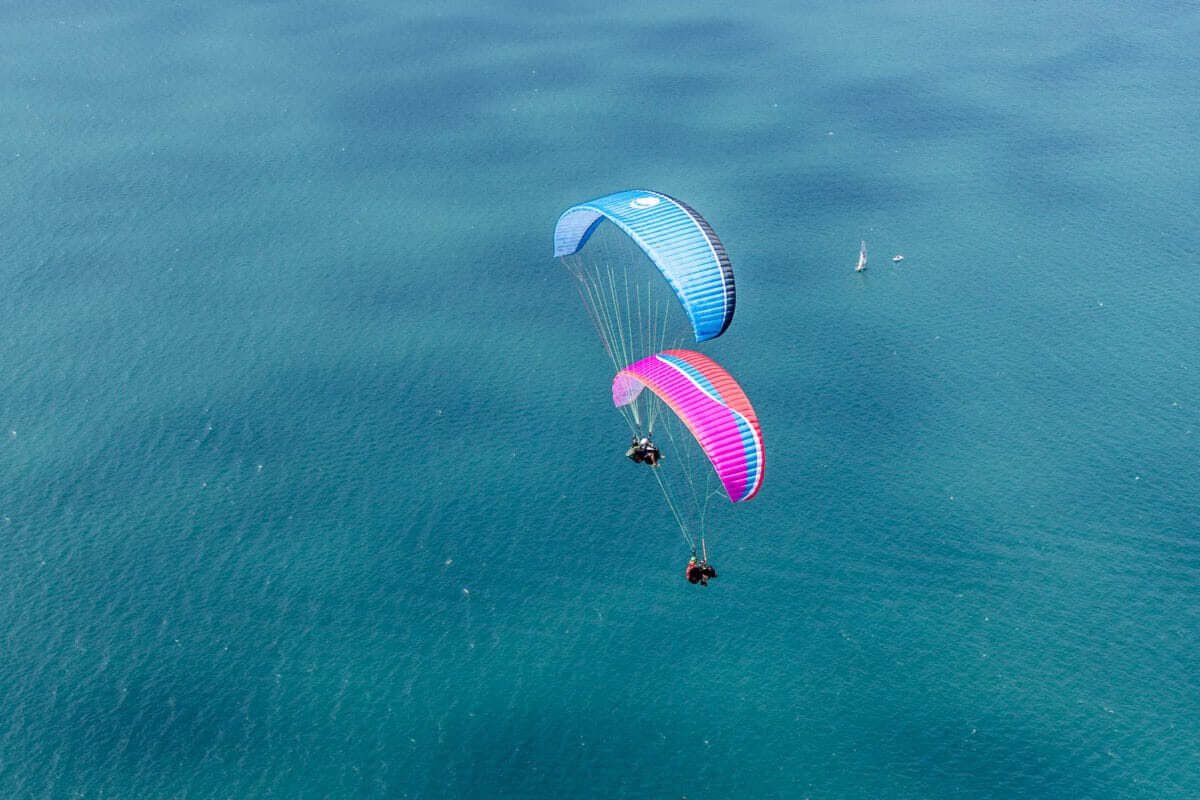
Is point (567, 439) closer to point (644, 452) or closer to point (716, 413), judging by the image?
point (644, 452)

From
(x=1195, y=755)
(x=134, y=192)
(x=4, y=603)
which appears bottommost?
(x=1195, y=755)

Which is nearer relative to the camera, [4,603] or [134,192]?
[4,603]

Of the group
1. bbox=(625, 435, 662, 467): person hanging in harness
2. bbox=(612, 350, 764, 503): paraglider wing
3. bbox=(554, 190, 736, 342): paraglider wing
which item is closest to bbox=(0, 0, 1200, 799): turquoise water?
Result: bbox=(625, 435, 662, 467): person hanging in harness

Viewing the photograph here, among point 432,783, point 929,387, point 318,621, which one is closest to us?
point 432,783

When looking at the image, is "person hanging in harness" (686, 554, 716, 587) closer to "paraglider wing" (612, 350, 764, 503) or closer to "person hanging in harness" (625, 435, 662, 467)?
"paraglider wing" (612, 350, 764, 503)

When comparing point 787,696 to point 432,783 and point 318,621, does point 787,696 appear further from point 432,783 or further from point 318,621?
point 318,621

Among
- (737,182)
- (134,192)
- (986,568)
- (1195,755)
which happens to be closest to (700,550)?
(986,568)

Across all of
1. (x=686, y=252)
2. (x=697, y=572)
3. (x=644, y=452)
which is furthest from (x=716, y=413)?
(x=697, y=572)

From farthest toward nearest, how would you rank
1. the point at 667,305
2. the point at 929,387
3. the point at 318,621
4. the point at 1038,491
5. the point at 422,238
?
the point at 422,238
the point at 667,305
the point at 929,387
the point at 1038,491
the point at 318,621
